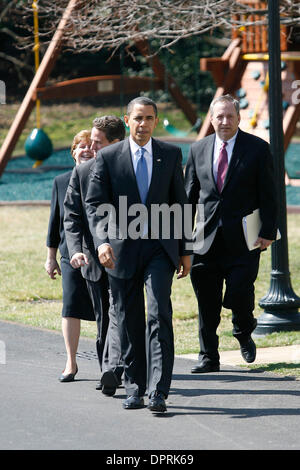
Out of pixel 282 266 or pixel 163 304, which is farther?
pixel 282 266

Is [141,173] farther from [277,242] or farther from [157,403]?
[277,242]

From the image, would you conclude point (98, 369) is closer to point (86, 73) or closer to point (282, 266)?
point (282, 266)

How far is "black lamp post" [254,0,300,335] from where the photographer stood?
934cm

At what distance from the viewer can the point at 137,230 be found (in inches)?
272

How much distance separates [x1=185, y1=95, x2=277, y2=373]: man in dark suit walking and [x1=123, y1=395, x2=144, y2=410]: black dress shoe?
4.20 feet

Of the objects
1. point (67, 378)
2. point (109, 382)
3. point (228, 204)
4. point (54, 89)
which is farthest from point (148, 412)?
point (54, 89)

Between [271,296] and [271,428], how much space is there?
3300 millimetres

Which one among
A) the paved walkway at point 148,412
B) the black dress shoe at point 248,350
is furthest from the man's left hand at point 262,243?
the paved walkway at point 148,412

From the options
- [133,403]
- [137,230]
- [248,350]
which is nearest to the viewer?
[133,403]

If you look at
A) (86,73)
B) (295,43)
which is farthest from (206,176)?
(86,73)

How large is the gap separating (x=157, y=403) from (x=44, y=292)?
5275mm
